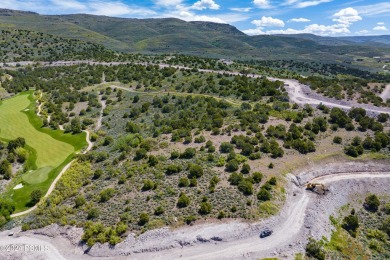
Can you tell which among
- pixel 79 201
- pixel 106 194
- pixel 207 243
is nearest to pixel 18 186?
pixel 79 201

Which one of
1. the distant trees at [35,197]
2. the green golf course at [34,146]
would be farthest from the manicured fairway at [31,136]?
the distant trees at [35,197]

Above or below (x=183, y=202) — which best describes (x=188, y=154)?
above

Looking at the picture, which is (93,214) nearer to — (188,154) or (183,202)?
(183,202)

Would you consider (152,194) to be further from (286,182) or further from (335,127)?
(335,127)

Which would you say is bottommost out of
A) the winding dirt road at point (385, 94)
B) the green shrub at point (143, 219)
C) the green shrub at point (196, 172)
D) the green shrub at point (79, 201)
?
the green shrub at point (79, 201)

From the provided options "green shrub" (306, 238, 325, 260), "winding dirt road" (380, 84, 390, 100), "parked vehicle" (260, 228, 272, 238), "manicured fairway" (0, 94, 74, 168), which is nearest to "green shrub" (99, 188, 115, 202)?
"manicured fairway" (0, 94, 74, 168)

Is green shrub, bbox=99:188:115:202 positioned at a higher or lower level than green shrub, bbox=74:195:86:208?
higher

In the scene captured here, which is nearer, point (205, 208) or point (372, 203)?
point (205, 208)

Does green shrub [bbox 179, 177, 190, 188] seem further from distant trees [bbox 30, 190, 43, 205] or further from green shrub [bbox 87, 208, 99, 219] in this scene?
distant trees [bbox 30, 190, 43, 205]

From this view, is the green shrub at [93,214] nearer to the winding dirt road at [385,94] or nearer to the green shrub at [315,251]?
the green shrub at [315,251]
